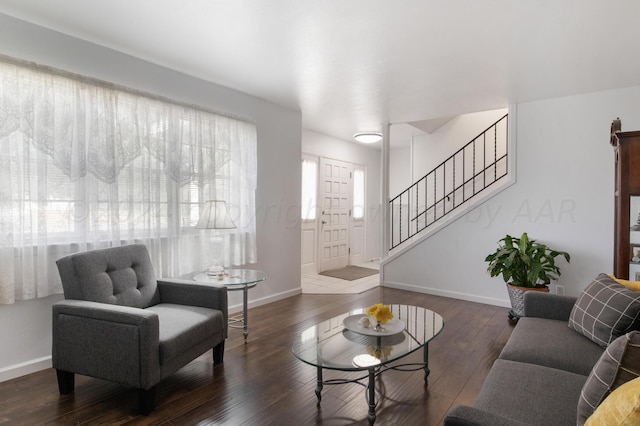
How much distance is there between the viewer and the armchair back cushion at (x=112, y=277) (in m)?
2.32

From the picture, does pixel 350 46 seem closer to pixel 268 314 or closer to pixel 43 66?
pixel 43 66

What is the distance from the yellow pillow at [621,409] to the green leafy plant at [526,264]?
10.3 feet

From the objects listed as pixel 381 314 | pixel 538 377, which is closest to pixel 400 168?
pixel 381 314

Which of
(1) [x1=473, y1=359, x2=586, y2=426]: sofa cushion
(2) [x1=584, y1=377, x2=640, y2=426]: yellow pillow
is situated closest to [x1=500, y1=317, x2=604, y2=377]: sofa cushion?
(1) [x1=473, y1=359, x2=586, y2=426]: sofa cushion

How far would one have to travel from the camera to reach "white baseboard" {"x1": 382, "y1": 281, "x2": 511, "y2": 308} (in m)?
4.50

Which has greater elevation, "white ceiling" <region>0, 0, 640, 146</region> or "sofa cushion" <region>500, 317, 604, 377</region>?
"white ceiling" <region>0, 0, 640, 146</region>

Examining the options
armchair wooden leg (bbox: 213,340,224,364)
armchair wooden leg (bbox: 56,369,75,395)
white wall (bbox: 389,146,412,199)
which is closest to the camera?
armchair wooden leg (bbox: 56,369,75,395)

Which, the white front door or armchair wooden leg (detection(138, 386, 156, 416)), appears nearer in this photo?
armchair wooden leg (detection(138, 386, 156, 416))

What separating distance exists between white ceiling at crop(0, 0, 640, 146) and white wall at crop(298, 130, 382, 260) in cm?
259

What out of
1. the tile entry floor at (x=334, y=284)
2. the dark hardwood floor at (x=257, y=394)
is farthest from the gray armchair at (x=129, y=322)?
the tile entry floor at (x=334, y=284)

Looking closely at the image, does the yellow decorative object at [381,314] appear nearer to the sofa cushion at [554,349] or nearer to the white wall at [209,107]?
the sofa cushion at [554,349]

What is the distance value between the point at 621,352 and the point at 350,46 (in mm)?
2552

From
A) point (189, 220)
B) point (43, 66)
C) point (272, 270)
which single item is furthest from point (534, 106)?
point (43, 66)

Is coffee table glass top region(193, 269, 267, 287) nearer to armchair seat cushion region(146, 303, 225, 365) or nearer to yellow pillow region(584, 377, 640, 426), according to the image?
armchair seat cushion region(146, 303, 225, 365)
